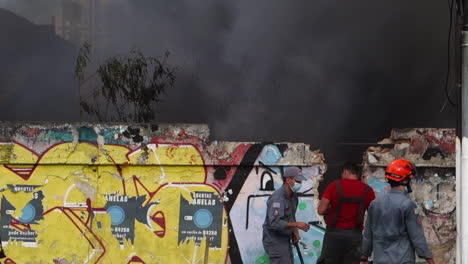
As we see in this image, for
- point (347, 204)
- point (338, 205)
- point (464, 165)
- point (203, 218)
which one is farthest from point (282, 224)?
point (464, 165)

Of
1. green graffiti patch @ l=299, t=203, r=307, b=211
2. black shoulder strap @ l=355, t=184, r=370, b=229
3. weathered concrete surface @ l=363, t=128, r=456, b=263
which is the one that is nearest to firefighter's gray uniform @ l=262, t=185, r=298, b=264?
black shoulder strap @ l=355, t=184, r=370, b=229

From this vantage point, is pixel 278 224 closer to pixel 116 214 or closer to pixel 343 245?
pixel 343 245

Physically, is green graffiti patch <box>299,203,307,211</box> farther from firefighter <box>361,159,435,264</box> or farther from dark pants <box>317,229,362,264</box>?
firefighter <box>361,159,435,264</box>

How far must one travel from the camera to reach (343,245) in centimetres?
672

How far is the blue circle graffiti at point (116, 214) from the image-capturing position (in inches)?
309

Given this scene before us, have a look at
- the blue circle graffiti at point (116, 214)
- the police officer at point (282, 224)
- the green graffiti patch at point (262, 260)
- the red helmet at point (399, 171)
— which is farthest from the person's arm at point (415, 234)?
the blue circle graffiti at point (116, 214)

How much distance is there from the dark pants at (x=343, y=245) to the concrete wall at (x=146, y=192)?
40.4 inches

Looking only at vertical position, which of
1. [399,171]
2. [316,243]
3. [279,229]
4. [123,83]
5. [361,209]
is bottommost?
[316,243]

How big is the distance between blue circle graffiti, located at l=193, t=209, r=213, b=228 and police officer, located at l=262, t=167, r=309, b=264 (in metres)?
1.20

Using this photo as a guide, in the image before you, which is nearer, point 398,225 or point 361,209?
point 398,225

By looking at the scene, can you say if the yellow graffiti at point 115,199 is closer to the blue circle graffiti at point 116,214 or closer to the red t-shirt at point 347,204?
the blue circle graffiti at point 116,214

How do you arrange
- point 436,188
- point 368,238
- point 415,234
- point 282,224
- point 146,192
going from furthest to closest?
point 146,192, point 436,188, point 282,224, point 368,238, point 415,234

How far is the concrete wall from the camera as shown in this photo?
25.6 feet

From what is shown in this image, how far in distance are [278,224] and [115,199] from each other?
240 cm
